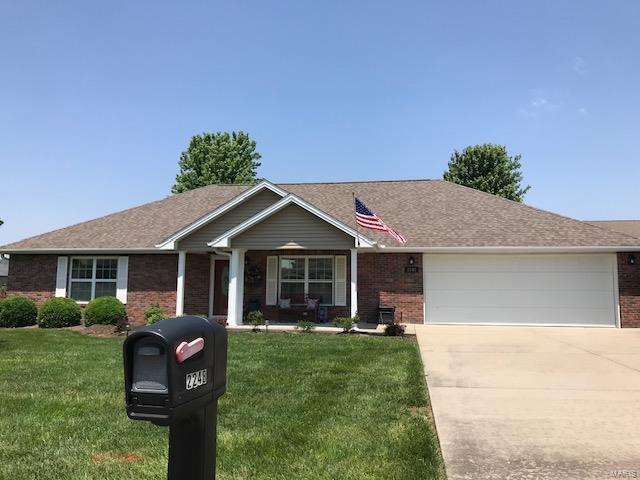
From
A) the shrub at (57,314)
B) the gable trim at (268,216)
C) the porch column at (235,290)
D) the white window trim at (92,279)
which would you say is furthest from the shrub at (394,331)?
the shrub at (57,314)

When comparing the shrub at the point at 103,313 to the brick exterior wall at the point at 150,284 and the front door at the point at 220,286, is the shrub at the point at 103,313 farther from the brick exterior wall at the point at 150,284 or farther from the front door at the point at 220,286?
the front door at the point at 220,286

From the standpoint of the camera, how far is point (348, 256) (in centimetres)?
1680

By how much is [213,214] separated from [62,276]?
6.57m

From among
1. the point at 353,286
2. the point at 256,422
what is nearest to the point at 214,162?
the point at 353,286

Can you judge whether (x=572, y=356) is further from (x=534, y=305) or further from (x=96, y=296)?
(x=96, y=296)

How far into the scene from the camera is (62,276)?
17906mm

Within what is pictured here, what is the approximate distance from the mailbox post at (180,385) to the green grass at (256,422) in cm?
194

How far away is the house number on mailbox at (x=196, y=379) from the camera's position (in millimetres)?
2008

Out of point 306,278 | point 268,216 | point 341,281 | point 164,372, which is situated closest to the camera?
point 164,372

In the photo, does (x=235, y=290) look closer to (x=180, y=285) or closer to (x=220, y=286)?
(x=180, y=285)

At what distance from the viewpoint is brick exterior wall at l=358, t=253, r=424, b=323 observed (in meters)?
16.3

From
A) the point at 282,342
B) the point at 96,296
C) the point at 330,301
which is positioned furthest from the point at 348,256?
the point at 96,296

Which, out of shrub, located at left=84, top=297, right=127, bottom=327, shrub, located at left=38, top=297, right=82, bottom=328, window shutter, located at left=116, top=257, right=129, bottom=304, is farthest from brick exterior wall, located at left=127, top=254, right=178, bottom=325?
shrub, located at left=38, top=297, right=82, bottom=328

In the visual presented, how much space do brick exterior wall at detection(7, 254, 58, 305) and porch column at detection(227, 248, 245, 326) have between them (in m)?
7.46
